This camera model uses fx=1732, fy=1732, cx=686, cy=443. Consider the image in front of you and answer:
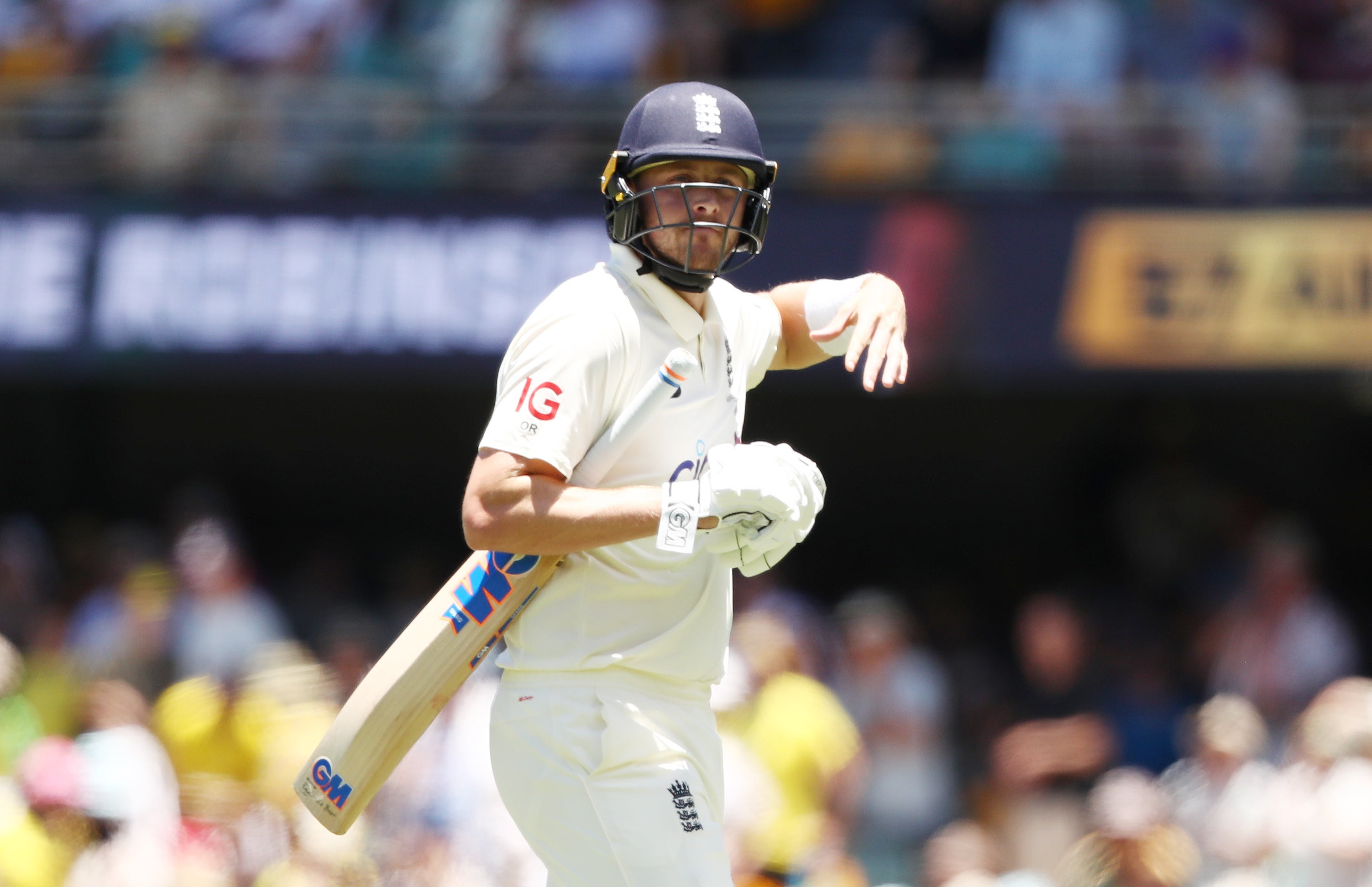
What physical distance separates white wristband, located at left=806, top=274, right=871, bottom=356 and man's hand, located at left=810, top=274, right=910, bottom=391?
0.05 ft

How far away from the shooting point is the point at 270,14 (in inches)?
416

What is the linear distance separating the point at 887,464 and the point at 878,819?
4.64 meters

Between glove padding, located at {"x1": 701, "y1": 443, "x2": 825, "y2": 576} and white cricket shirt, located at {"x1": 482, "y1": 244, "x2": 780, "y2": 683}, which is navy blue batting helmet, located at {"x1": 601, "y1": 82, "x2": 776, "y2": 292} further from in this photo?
glove padding, located at {"x1": 701, "y1": 443, "x2": 825, "y2": 576}

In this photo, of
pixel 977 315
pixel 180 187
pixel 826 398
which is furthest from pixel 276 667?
pixel 826 398

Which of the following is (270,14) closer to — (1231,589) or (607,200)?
Answer: (1231,589)

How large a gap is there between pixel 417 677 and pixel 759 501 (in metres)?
0.82

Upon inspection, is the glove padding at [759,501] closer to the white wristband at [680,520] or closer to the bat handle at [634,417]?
the white wristband at [680,520]

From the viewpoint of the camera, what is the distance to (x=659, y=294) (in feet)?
10.9

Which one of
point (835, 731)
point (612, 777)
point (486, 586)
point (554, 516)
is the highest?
point (554, 516)

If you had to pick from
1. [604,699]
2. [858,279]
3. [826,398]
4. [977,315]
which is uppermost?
[858,279]

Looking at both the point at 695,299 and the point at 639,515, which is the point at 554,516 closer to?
the point at 639,515

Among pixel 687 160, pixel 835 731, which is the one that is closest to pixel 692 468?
pixel 687 160

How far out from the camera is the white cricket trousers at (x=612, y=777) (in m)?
3.13

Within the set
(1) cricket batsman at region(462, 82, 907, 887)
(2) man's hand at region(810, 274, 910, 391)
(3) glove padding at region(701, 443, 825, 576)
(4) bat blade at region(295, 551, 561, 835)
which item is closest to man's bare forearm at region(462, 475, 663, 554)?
(1) cricket batsman at region(462, 82, 907, 887)
